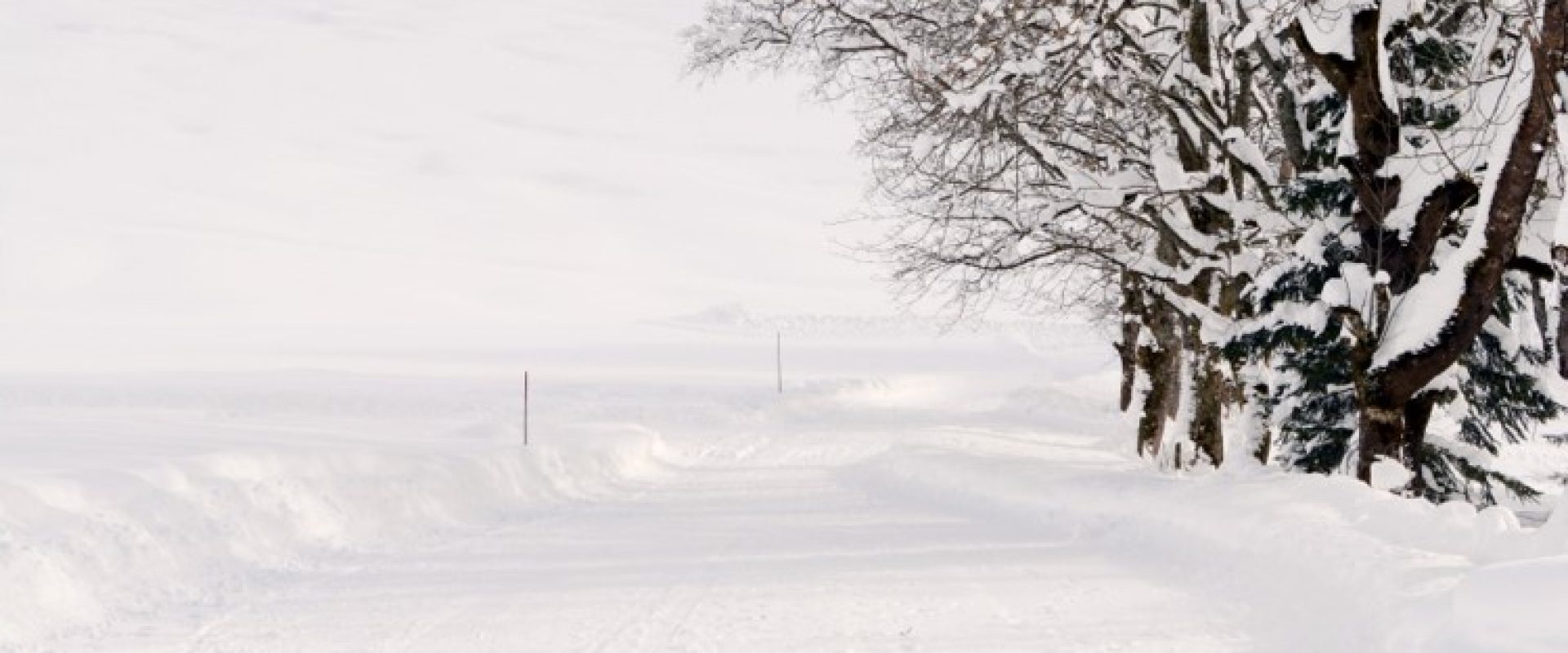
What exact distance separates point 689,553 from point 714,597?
214 centimetres

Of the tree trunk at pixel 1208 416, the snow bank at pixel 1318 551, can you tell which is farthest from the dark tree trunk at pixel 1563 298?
the tree trunk at pixel 1208 416

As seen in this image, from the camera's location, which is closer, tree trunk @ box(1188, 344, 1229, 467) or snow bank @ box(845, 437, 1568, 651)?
snow bank @ box(845, 437, 1568, 651)

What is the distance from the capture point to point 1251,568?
28.2 ft

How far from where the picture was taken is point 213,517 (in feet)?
32.9

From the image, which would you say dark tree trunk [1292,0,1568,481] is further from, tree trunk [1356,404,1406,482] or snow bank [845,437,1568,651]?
snow bank [845,437,1568,651]

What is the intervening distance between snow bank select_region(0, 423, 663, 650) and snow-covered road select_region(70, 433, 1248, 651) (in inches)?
16.1

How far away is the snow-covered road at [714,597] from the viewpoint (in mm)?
7203

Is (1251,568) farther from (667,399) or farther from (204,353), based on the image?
(204,353)

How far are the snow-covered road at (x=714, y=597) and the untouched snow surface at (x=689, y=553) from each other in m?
0.03

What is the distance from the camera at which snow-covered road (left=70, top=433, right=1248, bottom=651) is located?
7.20m

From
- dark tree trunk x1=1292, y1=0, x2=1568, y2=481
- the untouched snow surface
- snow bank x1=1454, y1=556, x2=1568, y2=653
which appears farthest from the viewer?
dark tree trunk x1=1292, y1=0, x2=1568, y2=481

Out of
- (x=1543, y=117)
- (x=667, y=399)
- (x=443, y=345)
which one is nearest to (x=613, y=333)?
(x=443, y=345)

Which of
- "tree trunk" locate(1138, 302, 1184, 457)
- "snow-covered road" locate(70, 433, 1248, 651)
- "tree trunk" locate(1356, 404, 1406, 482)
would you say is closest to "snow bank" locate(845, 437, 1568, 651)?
"snow-covered road" locate(70, 433, 1248, 651)

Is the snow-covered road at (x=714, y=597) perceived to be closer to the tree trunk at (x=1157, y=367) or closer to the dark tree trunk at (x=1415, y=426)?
the dark tree trunk at (x=1415, y=426)
